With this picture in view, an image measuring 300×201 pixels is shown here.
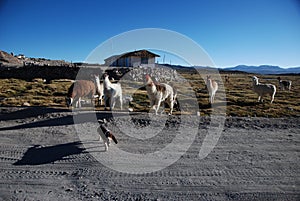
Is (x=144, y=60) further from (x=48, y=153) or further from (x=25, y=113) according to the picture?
(x=48, y=153)

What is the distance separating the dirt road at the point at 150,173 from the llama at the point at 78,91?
216cm

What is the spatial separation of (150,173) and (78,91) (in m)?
6.60

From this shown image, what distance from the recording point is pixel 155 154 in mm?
5883

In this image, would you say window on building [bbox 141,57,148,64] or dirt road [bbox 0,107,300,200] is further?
window on building [bbox 141,57,148,64]

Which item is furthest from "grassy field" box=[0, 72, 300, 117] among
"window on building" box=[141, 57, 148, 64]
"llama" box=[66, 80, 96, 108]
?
"window on building" box=[141, 57, 148, 64]

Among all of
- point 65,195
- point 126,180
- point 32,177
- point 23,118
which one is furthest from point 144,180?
point 23,118

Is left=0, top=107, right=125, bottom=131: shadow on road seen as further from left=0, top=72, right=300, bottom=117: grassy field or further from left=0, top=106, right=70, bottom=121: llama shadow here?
left=0, top=72, right=300, bottom=117: grassy field

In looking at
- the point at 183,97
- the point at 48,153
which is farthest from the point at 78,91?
the point at 183,97

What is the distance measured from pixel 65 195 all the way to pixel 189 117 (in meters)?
5.88

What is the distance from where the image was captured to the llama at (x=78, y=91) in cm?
972

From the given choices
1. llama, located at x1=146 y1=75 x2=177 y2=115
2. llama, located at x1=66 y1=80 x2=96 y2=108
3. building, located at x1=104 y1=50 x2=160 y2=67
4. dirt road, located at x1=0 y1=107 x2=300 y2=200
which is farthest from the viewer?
building, located at x1=104 y1=50 x2=160 y2=67

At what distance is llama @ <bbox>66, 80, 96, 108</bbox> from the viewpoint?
972 centimetres

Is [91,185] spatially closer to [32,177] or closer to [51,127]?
[32,177]

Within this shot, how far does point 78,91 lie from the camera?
33.2ft
